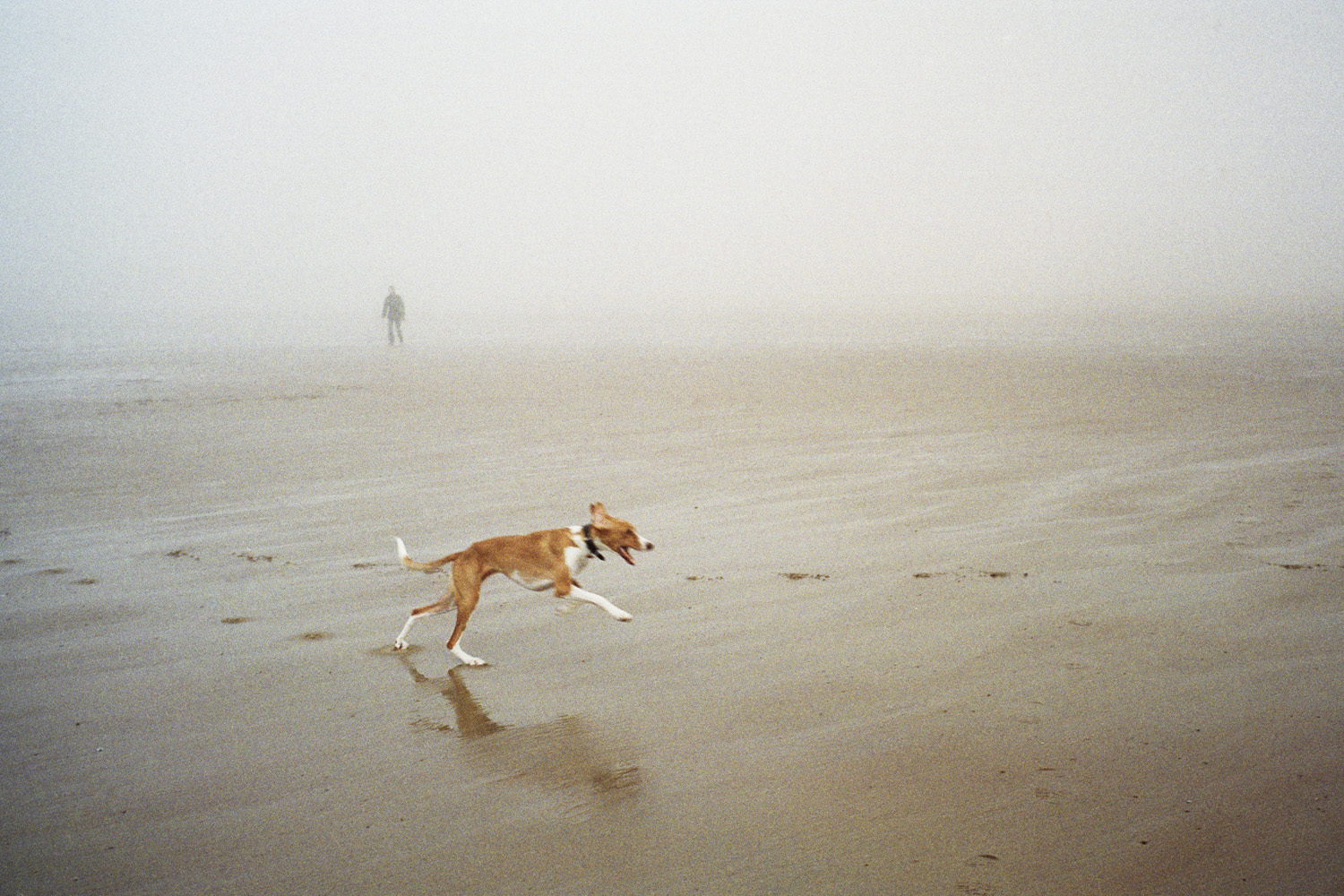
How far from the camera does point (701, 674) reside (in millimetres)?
6504

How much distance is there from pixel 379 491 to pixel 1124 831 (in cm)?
999

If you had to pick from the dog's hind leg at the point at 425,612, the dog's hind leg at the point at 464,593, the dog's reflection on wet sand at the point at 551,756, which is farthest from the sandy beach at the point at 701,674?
the dog's hind leg at the point at 464,593

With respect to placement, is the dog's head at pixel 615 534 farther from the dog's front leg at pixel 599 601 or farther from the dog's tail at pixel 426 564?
the dog's tail at pixel 426 564

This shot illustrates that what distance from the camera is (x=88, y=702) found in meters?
6.22

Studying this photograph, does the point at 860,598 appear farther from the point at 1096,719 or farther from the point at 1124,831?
the point at 1124,831

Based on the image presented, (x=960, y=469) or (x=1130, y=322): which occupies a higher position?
(x=1130, y=322)

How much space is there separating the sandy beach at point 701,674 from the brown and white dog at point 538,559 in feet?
1.36

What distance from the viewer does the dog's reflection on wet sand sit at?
5.00m

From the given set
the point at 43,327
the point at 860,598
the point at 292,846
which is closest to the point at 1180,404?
the point at 860,598

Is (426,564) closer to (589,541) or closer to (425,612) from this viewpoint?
(425,612)

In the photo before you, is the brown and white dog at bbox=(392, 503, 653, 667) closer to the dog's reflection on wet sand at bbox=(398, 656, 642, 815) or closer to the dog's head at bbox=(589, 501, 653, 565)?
the dog's head at bbox=(589, 501, 653, 565)

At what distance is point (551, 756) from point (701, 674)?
1.38 meters

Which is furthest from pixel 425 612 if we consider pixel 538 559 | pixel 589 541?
pixel 589 541

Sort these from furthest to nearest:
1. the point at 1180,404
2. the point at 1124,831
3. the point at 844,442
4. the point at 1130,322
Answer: the point at 1130,322 → the point at 1180,404 → the point at 844,442 → the point at 1124,831
